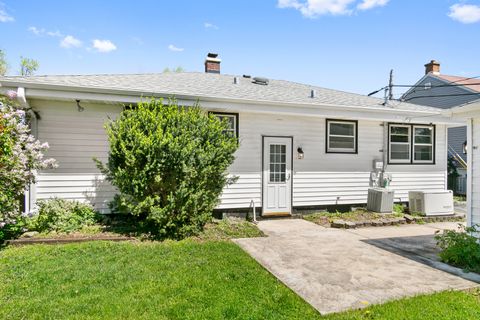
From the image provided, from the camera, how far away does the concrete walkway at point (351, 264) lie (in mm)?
3658

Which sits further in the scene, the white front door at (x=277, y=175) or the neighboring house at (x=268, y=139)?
the white front door at (x=277, y=175)

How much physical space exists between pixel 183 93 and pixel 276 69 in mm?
11390

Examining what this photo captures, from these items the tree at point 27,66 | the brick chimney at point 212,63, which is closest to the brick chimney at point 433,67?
the brick chimney at point 212,63

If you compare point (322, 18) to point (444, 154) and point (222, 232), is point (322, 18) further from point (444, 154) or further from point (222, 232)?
point (222, 232)

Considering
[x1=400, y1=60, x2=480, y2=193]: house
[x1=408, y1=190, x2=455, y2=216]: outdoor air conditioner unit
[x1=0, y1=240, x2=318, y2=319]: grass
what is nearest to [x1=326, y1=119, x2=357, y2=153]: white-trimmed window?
[x1=408, y1=190, x2=455, y2=216]: outdoor air conditioner unit

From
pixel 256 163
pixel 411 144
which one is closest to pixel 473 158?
pixel 256 163

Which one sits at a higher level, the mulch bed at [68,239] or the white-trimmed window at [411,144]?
the white-trimmed window at [411,144]

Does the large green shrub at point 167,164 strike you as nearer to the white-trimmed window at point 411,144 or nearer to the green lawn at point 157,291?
the green lawn at point 157,291

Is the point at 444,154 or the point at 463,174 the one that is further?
the point at 463,174

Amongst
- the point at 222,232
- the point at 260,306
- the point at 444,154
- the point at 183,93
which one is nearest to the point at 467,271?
the point at 260,306

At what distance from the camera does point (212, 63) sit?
1217 cm

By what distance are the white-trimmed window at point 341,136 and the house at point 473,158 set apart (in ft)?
12.3

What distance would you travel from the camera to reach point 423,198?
28.9 feet

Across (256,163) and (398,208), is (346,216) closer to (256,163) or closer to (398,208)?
(398,208)
